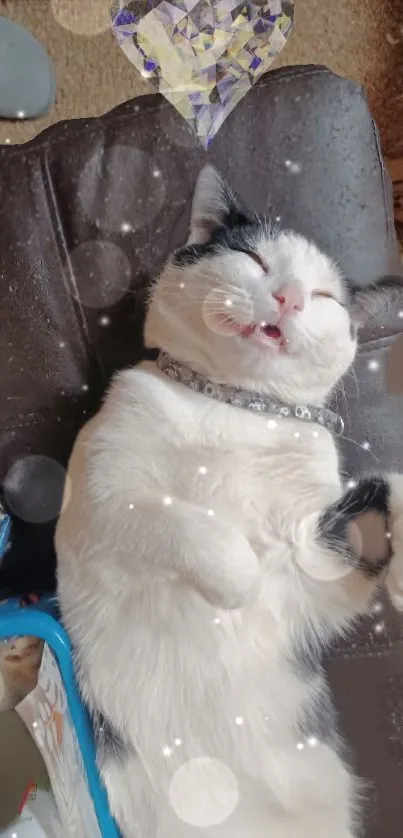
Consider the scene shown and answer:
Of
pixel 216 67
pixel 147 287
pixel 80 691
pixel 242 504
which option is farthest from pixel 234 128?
pixel 80 691

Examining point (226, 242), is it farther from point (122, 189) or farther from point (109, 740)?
point (109, 740)

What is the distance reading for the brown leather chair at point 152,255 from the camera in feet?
2.74

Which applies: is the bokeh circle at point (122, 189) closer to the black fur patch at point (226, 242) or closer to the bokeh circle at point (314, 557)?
the black fur patch at point (226, 242)

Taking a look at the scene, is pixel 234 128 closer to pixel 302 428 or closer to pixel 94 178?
pixel 94 178

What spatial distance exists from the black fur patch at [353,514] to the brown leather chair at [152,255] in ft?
0.36

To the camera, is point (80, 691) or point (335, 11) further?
point (335, 11)

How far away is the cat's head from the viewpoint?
74cm

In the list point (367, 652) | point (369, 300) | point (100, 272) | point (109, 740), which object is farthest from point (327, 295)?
point (109, 740)

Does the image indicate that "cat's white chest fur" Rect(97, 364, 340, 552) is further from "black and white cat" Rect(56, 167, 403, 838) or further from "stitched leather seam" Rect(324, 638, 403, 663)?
"stitched leather seam" Rect(324, 638, 403, 663)

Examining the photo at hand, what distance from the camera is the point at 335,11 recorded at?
91cm

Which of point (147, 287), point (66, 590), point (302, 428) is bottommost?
point (66, 590)

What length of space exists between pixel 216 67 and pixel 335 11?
0.19m
